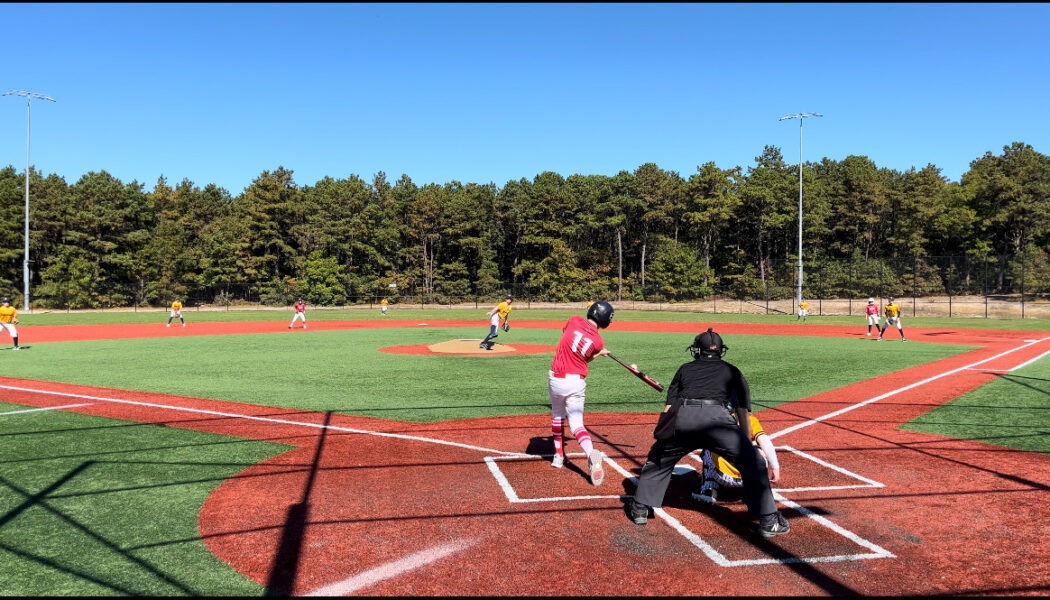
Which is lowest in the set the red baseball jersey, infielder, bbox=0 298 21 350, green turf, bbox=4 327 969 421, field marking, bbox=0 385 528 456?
green turf, bbox=4 327 969 421

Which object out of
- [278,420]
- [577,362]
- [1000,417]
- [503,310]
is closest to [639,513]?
[577,362]

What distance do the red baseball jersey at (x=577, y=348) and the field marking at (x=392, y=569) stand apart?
2.61m

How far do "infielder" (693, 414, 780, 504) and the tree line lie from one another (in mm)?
60467

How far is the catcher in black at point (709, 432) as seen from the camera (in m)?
5.85

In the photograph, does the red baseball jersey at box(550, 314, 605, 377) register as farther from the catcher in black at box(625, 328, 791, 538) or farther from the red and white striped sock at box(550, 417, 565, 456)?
the catcher in black at box(625, 328, 791, 538)

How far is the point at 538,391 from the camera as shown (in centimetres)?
1468

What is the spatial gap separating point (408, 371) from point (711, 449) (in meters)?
12.7

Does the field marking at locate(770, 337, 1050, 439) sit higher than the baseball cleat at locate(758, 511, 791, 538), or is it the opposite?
the baseball cleat at locate(758, 511, 791, 538)

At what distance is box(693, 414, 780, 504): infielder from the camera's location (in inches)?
249

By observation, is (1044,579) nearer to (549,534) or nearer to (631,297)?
(549,534)

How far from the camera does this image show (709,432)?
597 centimetres

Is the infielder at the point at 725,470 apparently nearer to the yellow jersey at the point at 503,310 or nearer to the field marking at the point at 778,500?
the field marking at the point at 778,500

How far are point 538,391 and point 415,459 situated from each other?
6296mm

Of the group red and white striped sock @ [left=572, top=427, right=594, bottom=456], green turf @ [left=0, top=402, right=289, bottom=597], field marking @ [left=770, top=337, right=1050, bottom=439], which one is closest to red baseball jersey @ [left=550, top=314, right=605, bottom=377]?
red and white striped sock @ [left=572, top=427, right=594, bottom=456]
